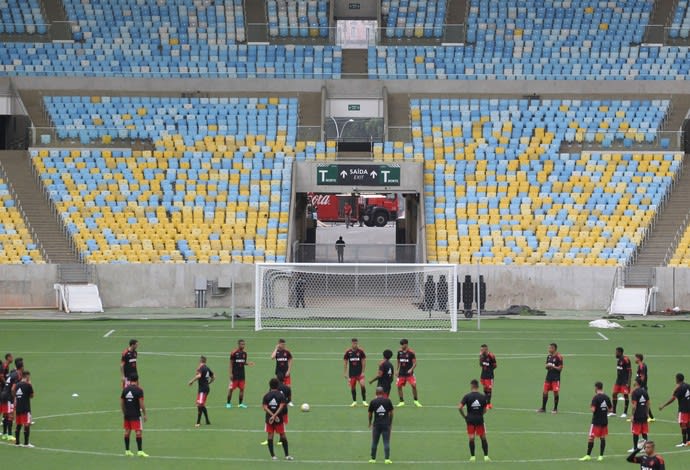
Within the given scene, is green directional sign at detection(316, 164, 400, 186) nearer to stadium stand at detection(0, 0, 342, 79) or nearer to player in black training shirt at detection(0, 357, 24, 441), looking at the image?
stadium stand at detection(0, 0, 342, 79)

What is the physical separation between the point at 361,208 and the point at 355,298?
34.7 m

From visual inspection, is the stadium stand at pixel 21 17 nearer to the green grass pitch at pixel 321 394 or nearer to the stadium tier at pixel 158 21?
the stadium tier at pixel 158 21

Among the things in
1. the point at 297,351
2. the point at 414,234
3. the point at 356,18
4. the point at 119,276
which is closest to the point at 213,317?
the point at 119,276

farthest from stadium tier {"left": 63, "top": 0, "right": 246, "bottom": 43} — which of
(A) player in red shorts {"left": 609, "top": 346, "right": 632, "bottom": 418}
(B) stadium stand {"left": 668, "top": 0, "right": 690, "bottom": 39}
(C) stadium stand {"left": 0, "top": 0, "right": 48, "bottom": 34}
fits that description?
(A) player in red shorts {"left": 609, "top": 346, "right": 632, "bottom": 418}

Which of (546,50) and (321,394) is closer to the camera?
(321,394)

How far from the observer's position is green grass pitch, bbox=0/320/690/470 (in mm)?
23938

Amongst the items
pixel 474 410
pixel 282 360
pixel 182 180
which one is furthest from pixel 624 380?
pixel 182 180

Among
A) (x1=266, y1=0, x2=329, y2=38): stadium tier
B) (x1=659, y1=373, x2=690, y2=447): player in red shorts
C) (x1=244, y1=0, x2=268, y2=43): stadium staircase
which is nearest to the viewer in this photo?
(x1=659, y1=373, x2=690, y2=447): player in red shorts

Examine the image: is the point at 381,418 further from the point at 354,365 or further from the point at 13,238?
the point at 13,238

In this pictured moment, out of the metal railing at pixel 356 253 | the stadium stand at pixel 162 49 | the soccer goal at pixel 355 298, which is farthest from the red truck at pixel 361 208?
the soccer goal at pixel 355 298

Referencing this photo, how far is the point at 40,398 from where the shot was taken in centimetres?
3017

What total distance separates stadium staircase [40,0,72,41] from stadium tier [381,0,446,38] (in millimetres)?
14990

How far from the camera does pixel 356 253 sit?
52594mm

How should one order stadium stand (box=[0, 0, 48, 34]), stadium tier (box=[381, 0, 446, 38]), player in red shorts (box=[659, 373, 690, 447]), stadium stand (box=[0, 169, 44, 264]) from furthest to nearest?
stadium tier (box=[381, 0, 446, 38]), stadium stand (box=[0, 0, 48, 34]), stadium stand (box=[0, 169, 44, 264]), player in red shorts (box=[659, 373, 690, 447])
